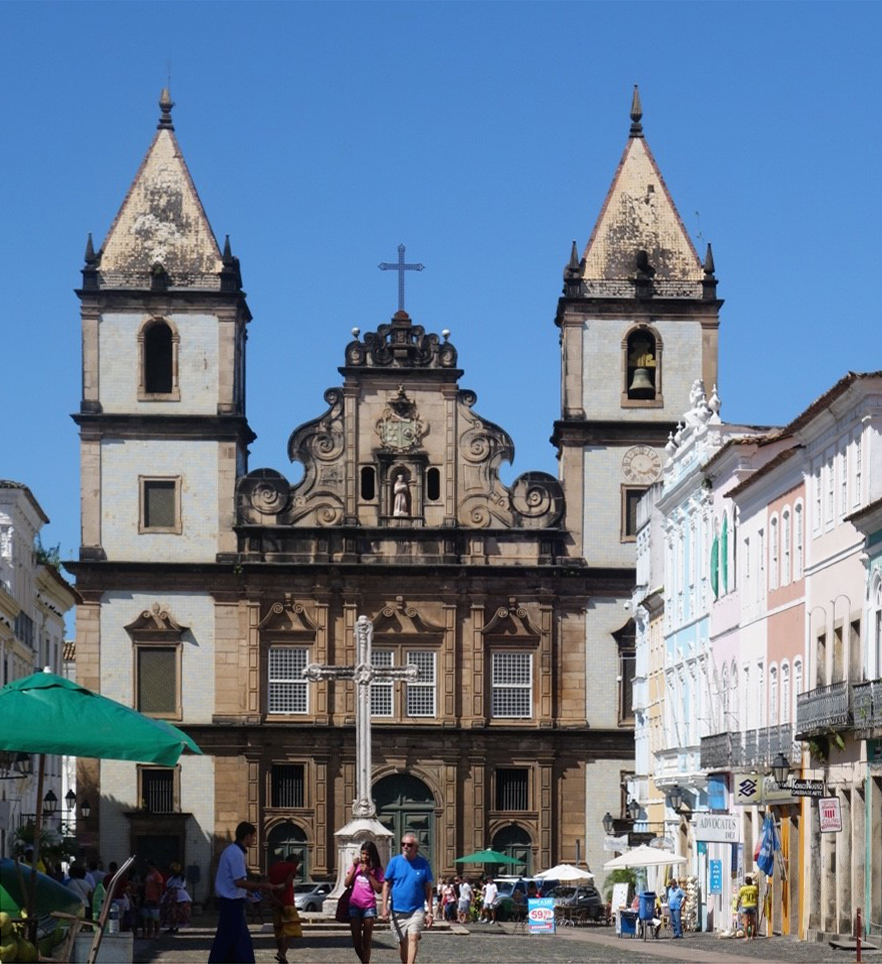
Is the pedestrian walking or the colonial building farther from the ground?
Answer: the colonial building

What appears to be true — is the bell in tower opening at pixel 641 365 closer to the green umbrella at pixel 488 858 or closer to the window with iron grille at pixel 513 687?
the window with iron grille at pixel 513 687

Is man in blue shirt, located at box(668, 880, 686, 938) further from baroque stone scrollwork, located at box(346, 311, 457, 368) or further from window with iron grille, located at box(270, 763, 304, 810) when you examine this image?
baroque stone scrollwork, located at box(346, 311, 457, 368)

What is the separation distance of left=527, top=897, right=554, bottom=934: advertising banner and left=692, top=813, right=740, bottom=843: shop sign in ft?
11.6

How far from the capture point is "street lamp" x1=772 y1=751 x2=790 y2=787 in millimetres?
43438

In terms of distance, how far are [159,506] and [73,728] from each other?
56.8 metres

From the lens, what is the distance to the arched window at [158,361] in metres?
80.2

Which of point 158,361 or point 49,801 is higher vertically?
point 158,361

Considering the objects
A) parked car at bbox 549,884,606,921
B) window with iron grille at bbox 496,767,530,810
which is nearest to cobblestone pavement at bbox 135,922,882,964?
parked car at bbox 549,884,606,921

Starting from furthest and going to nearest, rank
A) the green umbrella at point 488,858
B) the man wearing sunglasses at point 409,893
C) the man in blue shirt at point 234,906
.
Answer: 1. the green umbrella at point 488,858
2. the man wearing sunglasses at point 409,893
3. the man in blue shirt at point 234,906

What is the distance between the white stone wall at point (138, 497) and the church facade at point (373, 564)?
7cm

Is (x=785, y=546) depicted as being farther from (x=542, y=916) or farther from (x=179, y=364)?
(x=179, y=364)

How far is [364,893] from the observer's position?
30.1 m

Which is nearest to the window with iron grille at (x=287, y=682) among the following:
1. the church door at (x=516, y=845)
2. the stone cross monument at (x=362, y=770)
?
the church door at (x=516, y=845)

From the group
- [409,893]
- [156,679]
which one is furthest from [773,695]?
[156,679]
